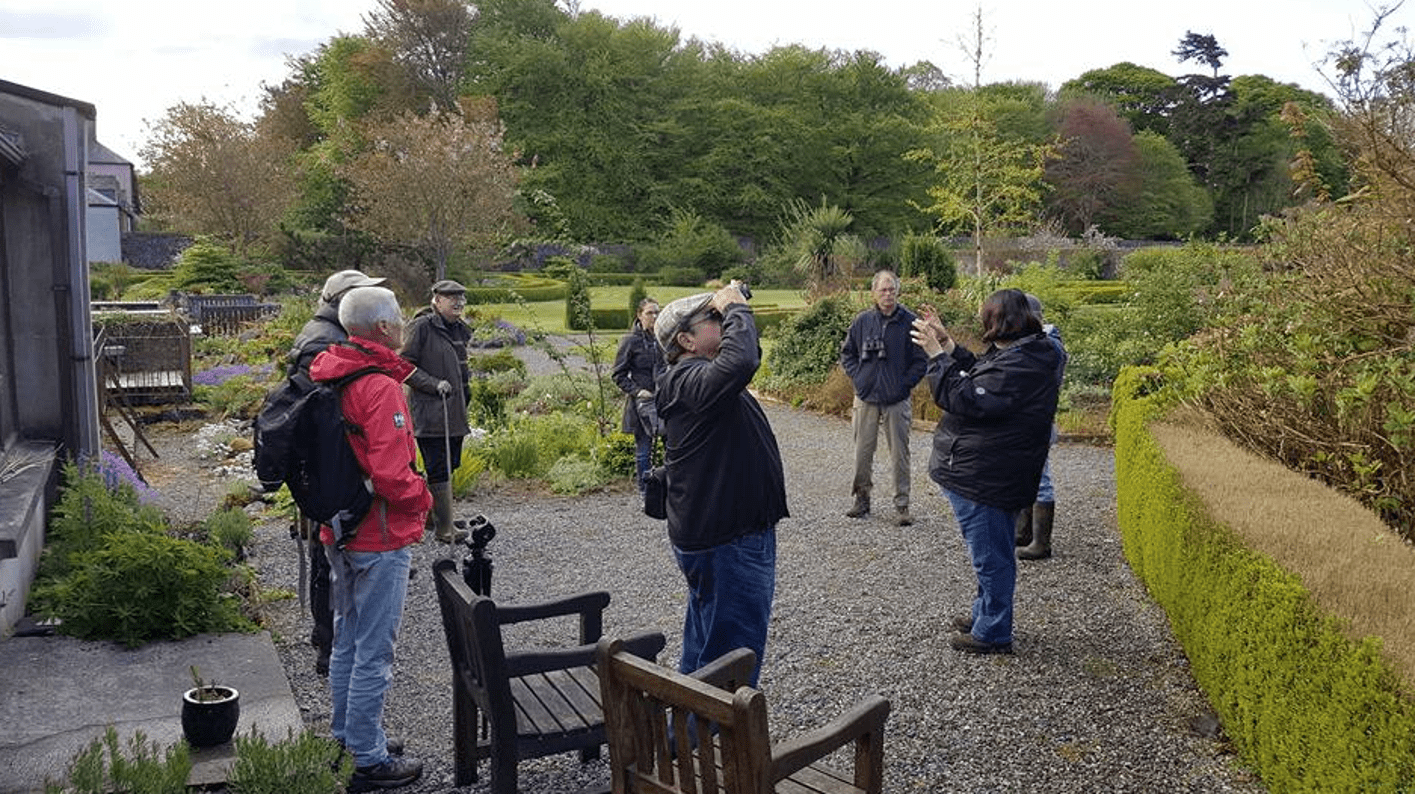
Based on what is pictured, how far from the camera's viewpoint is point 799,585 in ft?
23.2

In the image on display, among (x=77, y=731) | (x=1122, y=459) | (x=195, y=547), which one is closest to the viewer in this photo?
(x=77, y=731)

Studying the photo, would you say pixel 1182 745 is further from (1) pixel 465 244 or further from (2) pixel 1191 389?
(1) pixel 465 244

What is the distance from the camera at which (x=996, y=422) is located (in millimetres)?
5488

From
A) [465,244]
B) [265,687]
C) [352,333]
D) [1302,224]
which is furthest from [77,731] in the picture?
[465,244]

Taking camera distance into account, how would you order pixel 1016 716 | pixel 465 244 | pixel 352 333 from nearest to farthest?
pixel 352 333 → pixel 1016 716 → pixel 465 244

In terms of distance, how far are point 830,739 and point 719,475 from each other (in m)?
1.28

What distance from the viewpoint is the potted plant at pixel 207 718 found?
409 cm

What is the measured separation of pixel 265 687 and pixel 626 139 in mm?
48160

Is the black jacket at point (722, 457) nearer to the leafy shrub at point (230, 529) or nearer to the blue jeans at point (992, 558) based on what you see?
the blue jeans at point (992, 558)

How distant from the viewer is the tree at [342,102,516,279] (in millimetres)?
31156

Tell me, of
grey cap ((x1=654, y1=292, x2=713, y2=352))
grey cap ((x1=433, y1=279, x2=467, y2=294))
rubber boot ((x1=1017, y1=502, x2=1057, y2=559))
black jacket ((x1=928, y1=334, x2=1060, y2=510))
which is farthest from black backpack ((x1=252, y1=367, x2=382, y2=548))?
rubber boot ((x1=1017, y1=502, x2=1057, y2=559))

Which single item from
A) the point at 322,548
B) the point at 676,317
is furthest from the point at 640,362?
the point at 676,317

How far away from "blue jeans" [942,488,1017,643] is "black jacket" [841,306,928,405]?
2.80 metres

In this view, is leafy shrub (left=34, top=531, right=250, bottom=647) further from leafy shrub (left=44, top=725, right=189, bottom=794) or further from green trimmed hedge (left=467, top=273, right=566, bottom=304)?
green trimmed hedge (left=467, top=273, right=566, bottom=304)
